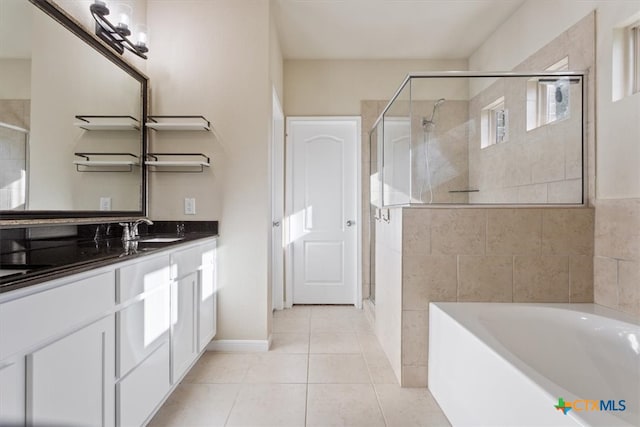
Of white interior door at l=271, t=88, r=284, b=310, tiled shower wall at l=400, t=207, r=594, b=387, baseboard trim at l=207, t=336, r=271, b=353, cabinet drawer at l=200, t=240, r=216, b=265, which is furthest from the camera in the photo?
white interior door at l=271, t=88, r=284, b=310

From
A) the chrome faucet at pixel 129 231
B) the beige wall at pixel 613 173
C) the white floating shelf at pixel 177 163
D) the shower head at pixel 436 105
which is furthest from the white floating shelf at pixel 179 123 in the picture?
the beige wall at pixel 613 173

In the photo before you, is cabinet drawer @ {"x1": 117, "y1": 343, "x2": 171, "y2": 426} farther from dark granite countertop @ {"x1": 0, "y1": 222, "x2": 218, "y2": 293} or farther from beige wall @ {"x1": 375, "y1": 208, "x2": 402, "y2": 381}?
beige wall @ {"x1": 375, "y1": 208, "x2": 402, "y2": 381}

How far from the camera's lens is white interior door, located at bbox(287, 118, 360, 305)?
3836 mm

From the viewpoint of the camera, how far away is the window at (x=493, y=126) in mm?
2381

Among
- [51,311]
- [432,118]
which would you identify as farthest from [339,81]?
→ [51,311]

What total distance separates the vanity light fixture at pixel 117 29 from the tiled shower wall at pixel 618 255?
9.87 feet

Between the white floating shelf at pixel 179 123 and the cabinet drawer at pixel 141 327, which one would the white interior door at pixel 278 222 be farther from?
the cabinet drawer at pixel 141 327

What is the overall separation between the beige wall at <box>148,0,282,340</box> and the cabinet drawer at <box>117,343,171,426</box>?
0.88 meters

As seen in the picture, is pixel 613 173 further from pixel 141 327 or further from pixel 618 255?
pixel 141 327

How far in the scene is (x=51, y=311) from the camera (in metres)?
0.96

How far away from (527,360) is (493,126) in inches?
63.2

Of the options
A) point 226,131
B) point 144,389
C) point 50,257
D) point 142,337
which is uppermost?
point 226,131

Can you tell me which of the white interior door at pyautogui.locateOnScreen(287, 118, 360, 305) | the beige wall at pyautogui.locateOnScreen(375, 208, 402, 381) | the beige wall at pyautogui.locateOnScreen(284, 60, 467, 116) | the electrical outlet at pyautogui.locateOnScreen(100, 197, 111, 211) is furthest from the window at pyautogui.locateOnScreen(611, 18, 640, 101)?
the electrical outlet at pyautogui.locateOnScreen(100, 197, 111, 211)

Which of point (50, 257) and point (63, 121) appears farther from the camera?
point (63, 121)
